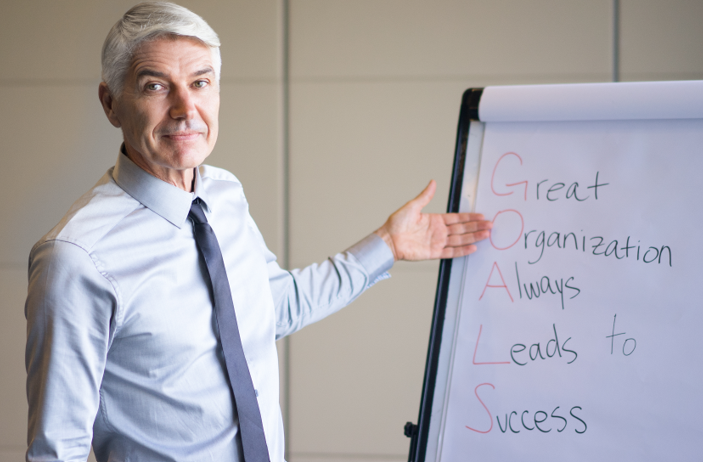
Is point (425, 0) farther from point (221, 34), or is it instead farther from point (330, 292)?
point (330, 292)

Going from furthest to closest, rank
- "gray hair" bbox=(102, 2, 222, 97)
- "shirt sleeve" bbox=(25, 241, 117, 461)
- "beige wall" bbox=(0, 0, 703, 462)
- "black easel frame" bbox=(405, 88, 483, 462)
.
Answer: "beige wall" bbox=(0, 0, 703, 462) → "black easel frame" bbox=(405, 88, 483, 462) → "gray hair" bbox=(102, 2, 222, 97) → "shirt sleeve" bbox=(25, 241, 117, 461)

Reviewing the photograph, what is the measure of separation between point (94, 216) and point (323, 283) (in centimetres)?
56

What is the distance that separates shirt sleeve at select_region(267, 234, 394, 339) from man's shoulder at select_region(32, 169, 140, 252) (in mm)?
409

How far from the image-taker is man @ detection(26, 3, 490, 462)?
761 millimetres

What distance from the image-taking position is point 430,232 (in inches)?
46.6

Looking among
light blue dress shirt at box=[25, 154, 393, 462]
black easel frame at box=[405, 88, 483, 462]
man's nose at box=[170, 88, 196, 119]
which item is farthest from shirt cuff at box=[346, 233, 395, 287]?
man's nose at box=[170, 88, 196, 119]

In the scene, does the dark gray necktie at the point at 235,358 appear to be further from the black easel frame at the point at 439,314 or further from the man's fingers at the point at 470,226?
the man's fingers at the point at 470,226

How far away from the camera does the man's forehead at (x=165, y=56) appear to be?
2.87 ft

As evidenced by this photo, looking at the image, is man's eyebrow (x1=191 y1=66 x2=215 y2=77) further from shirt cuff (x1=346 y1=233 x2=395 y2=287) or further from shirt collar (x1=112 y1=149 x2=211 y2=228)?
shirt cuff (x1=346 y1=233 x2=395 y2=287)

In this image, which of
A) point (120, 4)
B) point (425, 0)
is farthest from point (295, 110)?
point (120, 4)

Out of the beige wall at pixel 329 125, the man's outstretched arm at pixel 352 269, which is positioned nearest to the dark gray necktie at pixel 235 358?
the man's outstretched arm at pixel 352 269

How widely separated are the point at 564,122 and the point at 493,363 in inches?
21.5

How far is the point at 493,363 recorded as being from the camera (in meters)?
1.05

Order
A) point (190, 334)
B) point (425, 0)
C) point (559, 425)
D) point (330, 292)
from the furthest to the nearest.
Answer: point (425, 0) < point (330, 292) < point (559, 425) < point (190, 334)
